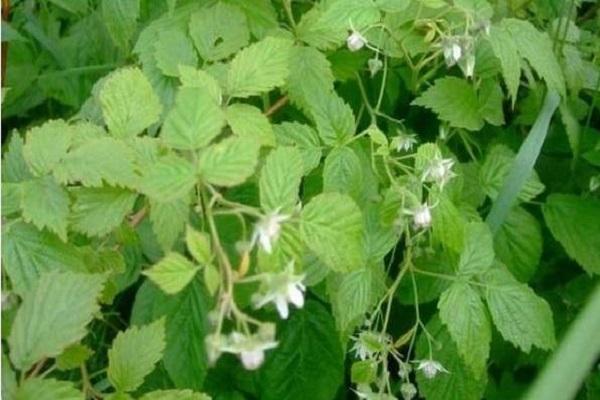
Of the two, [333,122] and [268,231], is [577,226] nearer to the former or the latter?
[333,122]

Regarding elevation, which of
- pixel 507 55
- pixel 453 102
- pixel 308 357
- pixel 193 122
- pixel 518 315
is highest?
pixel 193 122

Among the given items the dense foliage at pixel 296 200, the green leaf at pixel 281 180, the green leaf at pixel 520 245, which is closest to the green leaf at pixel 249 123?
the dense foliage at pixel 296 200

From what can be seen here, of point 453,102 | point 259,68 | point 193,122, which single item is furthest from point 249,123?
point 453,102

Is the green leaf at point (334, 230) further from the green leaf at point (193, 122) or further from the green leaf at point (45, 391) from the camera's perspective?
the green leaf at point (45, 391)

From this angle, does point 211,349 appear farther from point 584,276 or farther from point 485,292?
point 584,276

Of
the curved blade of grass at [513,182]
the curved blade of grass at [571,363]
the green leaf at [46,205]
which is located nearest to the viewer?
the curved blade of grass at [571,363]

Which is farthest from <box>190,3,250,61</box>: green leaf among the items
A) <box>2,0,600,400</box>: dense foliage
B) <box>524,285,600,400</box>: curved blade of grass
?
<box>524,285,600,400</box>: curved blade of grass
